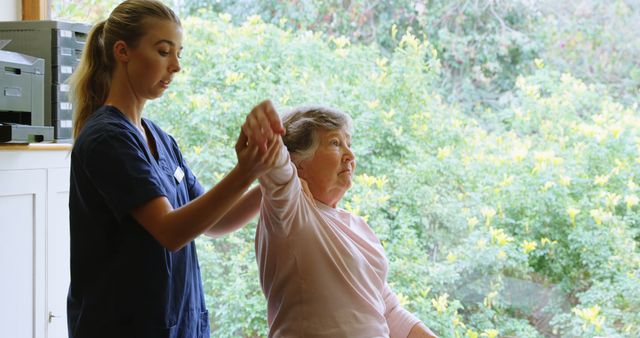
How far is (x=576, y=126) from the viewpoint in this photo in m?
3.15

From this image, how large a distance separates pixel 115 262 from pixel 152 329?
162 millimetres

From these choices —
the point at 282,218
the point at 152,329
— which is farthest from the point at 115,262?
the point at 282,218

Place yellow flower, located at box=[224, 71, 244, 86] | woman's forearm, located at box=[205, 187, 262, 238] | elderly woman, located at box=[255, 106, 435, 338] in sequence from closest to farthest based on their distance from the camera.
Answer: elderly woman, located at box=[255, 106, 435, 338]
woman's forearm, located at box=[205, 187, 262, 238]
yellow flower, located at box=[224, 71, 244, 86]

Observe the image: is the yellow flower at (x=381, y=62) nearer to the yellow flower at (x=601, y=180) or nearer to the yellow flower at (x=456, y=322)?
the yellow flower at (x=601, y=180)

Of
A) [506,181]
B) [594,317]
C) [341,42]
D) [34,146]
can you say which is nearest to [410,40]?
[341,42]

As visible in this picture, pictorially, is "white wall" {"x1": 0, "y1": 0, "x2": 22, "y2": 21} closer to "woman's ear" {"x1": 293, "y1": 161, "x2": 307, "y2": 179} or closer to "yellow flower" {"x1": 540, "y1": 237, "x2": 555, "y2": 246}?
"woman's ear" {"x1": 293, "y1": 161, "x2": 307, "y2": 179}

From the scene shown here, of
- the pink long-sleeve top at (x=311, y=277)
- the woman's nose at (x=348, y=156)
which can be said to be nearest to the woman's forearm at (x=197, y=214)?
the pink long-sleeve top at (x=311, y=277)

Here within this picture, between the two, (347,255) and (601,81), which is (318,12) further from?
(347,255)

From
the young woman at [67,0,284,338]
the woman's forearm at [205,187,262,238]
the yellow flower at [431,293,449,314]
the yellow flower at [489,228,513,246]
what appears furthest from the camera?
the yellow flower at [431,293,449,314]

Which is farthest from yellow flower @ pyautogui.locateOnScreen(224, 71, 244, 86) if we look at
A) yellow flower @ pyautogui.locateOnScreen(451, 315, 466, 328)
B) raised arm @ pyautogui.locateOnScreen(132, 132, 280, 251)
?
raised arm @ pyautogui.locateOnScreen(132, 132, 280, 251)

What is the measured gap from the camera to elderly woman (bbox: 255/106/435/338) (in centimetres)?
166

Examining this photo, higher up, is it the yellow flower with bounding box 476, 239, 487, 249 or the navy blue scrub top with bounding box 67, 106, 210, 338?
the navy blue scrub top with bounding box 67, 106, 210, 338

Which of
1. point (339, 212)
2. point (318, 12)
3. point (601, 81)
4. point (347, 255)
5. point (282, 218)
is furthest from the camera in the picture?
point (318, 12)

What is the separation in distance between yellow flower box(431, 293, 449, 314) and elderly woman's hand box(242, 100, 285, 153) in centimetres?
207
